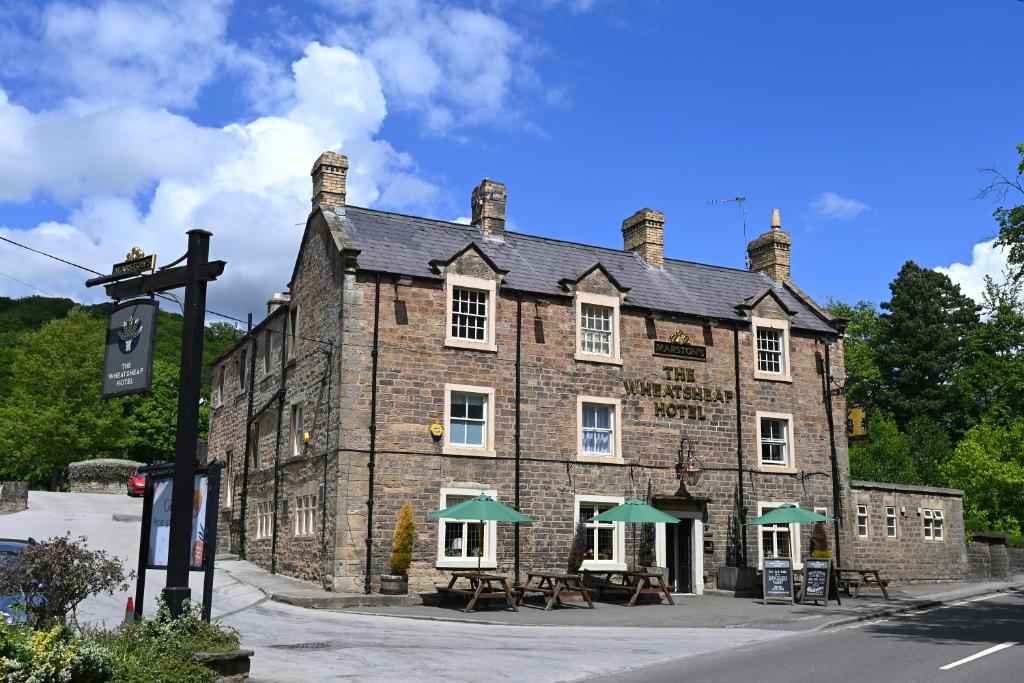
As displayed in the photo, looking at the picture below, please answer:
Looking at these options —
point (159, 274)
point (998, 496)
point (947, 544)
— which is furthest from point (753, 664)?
point (998, 496)

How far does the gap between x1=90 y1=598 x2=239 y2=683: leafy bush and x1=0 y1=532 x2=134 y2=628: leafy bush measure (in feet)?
2.01

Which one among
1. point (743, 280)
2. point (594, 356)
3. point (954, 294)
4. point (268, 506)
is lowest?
point (268, 506)

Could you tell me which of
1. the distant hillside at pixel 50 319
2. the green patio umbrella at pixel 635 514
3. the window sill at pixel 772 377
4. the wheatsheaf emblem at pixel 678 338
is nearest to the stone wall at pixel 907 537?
the window sill at pixel 772 377

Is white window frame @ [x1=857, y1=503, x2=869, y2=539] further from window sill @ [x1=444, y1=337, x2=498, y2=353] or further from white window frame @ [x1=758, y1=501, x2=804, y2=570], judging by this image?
window sill @ [x1=444, y1=337, x2=498, y2=353]

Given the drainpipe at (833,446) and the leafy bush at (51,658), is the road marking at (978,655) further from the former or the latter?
the drainpipe at (833,446)

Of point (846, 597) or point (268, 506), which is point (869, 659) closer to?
point (846, 597)

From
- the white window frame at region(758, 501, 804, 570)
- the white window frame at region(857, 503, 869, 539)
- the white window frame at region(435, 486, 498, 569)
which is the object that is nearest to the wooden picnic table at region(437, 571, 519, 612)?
the white window frame at region(435, 486, 498, 569)

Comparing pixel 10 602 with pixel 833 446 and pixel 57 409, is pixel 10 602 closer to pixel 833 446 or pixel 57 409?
pixel 833 446

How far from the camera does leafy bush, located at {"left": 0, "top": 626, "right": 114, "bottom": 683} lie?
26.6ft

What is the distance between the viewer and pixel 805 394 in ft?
97.9

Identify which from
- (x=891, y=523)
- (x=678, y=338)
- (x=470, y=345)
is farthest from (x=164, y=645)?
(x=891, y=523)

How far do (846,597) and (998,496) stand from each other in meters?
23.3

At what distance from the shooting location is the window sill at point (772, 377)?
29016 millimetres

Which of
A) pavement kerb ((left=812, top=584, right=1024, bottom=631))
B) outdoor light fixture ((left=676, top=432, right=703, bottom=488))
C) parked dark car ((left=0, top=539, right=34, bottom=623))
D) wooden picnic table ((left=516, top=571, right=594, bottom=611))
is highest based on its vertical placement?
outdoor light fixture ((left=676, top=432, right=703, bottom=488))
